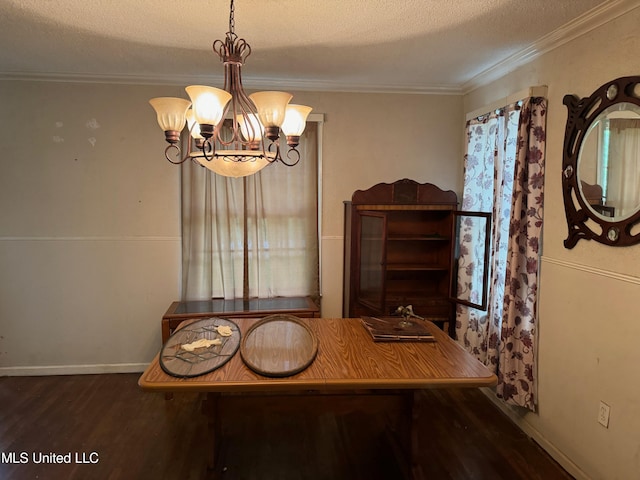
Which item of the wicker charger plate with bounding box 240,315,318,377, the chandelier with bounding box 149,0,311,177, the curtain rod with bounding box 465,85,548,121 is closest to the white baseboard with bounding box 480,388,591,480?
the wicker charger plate with bounding box 240,315,318,377

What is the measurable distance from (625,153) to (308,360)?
5.79ft

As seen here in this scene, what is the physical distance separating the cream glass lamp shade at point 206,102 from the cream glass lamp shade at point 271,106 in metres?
0.14

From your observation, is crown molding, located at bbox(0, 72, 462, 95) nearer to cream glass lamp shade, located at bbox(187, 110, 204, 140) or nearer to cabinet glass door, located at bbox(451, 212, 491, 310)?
cabinet glass door, located at bbox(451, 212, 491, 310)

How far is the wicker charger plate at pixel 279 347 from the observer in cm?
166

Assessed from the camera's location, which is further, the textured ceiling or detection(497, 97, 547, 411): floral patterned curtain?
detection(497, 97, 547, 411): floral patterned curtain

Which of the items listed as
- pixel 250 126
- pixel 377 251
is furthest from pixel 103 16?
pixel 377 251

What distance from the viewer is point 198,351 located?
183 centimetres

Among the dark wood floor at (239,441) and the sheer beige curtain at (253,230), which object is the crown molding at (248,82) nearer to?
the sheer beige curtain at (253,230)

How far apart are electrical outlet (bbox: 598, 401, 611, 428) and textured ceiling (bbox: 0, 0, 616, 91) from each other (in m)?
1.96

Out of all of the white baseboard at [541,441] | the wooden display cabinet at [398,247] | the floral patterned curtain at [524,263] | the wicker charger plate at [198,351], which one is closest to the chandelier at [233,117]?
the wicker charger plate at [198,351]

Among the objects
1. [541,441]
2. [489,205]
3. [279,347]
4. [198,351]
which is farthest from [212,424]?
[489,205]

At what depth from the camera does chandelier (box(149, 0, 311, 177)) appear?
148cm

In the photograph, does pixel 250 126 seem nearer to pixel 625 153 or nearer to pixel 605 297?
pixel 625 153

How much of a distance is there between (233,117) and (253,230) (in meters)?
1.61
